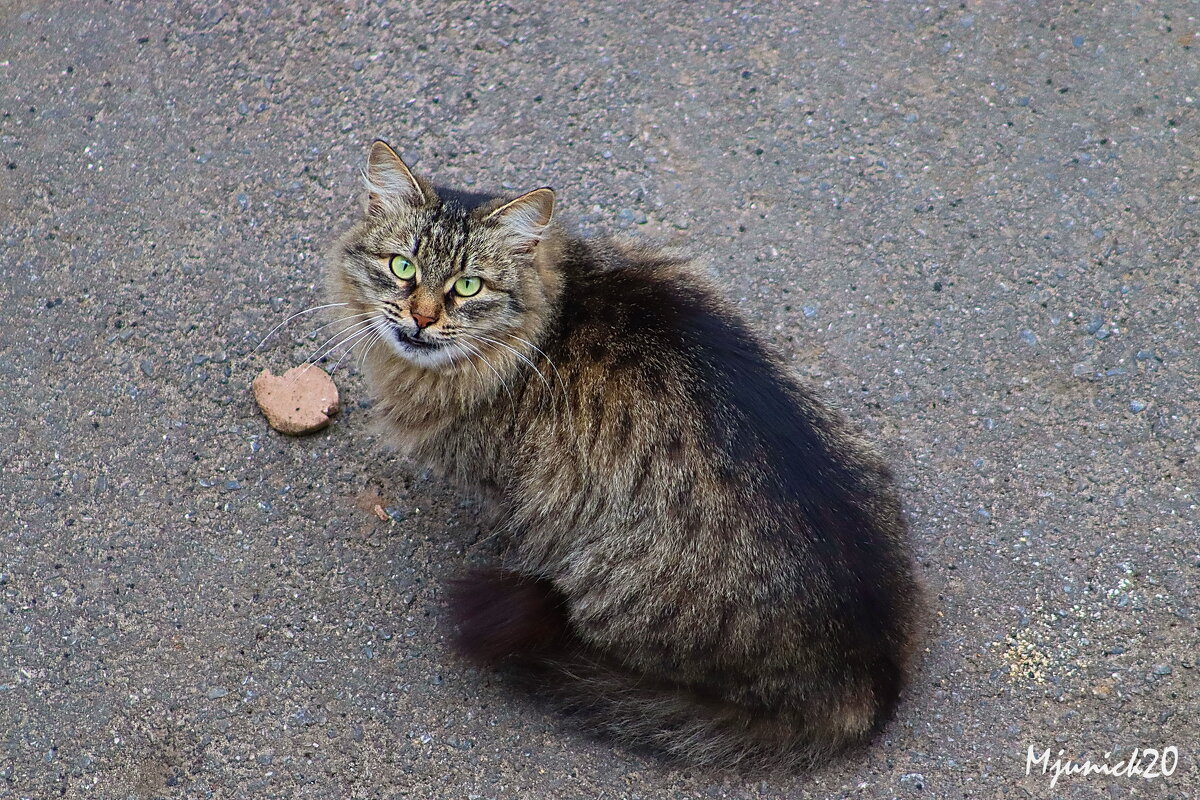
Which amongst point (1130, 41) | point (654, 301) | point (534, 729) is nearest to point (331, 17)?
point (654, 301)

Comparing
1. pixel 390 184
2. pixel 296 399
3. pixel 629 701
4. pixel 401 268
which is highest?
pixel 390 184

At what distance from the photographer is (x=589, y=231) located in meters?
3.63

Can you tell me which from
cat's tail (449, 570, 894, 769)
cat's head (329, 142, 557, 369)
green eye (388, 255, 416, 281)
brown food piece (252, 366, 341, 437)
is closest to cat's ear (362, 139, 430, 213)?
cat's head (329, 142, 557, 369)

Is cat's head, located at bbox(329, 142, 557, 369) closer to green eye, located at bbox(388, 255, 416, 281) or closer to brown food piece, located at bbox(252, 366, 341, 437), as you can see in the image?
green eye, located at bbox(388, 255, 416, 281)

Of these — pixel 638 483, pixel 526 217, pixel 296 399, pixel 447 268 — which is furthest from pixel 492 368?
pixel 296 399

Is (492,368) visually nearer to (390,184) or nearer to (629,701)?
(390,184)

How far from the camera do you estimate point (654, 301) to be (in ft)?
8.70

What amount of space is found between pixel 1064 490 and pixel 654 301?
155cm

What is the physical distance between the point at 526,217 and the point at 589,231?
3.43ft

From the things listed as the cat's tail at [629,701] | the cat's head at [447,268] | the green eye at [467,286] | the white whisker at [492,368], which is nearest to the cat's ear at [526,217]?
the cat's head at [447,268]

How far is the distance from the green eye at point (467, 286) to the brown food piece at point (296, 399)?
2.83 ft

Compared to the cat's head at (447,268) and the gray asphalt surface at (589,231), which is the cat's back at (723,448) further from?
the gray asphalt surface at (589,231)

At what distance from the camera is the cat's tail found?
258 centimetres

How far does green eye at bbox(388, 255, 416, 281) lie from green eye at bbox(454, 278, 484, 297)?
4.9 inches
